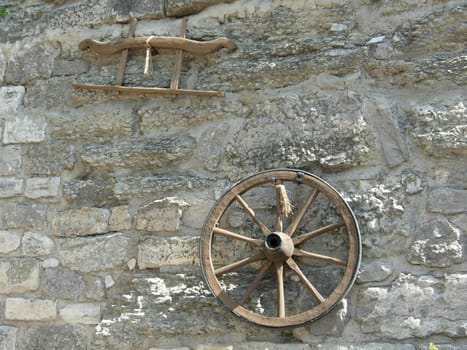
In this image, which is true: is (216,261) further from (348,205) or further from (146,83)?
(146,83)

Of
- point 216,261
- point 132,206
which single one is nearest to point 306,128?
point 216,261

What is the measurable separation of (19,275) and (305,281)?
1493mm

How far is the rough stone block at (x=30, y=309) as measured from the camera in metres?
3.08

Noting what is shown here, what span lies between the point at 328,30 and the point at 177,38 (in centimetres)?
76

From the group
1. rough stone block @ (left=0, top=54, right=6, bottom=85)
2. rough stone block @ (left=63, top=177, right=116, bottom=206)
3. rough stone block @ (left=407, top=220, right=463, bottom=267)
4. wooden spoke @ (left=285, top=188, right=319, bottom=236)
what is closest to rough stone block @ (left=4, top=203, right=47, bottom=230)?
rough stone block @ (left=63, top=177, right=116, bottom=206)

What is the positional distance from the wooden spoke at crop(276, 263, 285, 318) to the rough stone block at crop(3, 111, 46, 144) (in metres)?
1.53

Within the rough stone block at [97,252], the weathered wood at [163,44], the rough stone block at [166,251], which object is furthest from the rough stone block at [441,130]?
the rough stone block at [97,252]

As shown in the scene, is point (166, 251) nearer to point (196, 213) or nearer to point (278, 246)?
point (196, 213)

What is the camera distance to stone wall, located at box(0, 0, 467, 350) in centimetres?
266

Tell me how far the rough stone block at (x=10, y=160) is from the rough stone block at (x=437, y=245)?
6.78ft

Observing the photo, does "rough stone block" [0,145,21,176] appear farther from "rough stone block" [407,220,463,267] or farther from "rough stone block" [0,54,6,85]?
"rough stone block" [407,220,463,267]

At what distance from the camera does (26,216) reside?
10.7ft

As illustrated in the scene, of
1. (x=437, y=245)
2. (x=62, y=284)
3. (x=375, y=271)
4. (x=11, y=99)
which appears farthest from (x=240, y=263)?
(x=11, y=99)

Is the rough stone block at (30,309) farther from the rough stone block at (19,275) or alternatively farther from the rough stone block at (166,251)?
the rough stone block at (166,251)
